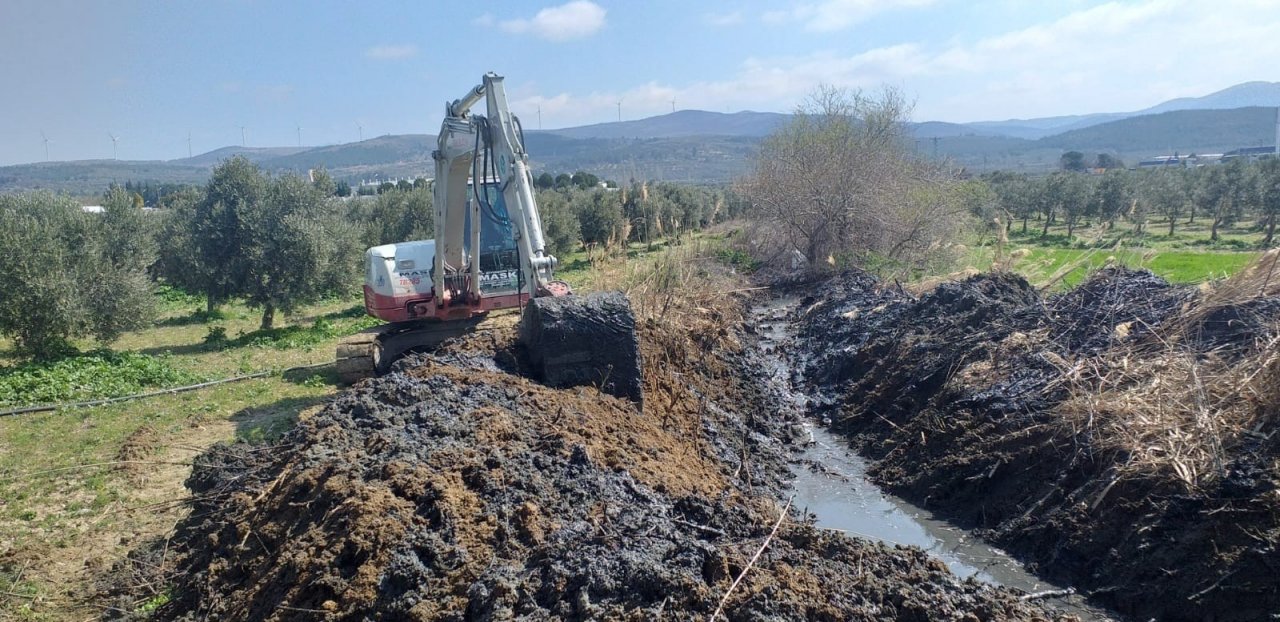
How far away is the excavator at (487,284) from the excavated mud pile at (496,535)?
1379 mm

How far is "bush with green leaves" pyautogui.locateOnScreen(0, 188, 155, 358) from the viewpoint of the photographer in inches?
507

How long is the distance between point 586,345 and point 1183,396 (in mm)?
5341

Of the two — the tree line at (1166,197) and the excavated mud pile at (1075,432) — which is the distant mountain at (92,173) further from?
the excavated mud pile at (1075,432)

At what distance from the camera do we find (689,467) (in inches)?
270

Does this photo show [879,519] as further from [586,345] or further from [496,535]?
[496,535]

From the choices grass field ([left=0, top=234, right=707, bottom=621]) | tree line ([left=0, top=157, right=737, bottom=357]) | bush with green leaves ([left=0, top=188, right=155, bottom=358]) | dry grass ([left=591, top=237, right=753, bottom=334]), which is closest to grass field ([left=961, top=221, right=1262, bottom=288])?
dry grass ([left=591, top=237, right=753, bottom=334])

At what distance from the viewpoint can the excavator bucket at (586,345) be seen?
8172 millimetres

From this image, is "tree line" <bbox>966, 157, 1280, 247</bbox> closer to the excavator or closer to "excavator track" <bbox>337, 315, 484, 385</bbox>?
the excavator

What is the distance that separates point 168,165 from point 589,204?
130 meters

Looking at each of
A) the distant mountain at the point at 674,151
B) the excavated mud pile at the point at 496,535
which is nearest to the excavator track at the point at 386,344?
the excavated mud pile at the point at 496,535

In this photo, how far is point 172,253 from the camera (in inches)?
Answer: 791

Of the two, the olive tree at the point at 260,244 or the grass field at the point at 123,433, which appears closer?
the grass field at the point at 123,433

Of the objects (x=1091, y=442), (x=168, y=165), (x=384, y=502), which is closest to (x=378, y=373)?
(x=384, y=502)

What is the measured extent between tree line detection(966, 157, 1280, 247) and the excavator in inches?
1010
